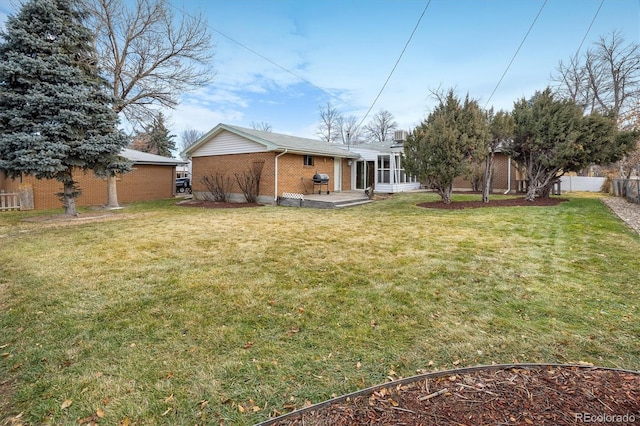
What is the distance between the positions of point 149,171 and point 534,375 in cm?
1931

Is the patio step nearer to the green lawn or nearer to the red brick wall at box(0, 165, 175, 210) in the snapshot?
the green lawn

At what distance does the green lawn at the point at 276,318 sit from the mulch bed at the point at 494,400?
0.51 feet

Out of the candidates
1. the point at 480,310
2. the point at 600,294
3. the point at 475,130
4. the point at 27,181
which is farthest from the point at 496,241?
the point at 27,181

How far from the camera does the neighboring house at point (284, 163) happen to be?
1455 centimetres

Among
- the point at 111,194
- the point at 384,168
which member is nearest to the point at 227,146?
the point at 111,194

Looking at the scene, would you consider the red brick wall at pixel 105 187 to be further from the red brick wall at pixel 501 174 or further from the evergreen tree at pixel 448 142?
the red brick wall at pixel 501 174

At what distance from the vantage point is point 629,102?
2334cm

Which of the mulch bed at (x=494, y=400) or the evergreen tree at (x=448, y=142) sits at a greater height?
the evergreen tree at (x=448, y=142)

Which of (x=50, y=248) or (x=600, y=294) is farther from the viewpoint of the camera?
(x=50, y=248)

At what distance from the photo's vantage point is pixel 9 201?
1264cm

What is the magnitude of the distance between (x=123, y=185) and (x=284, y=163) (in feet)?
28.8

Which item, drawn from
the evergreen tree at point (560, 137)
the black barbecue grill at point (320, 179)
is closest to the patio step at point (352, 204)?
the black barbecue grill at point (320, 179)

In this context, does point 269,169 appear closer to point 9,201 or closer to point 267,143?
point 267,143

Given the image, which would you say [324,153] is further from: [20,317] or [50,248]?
[20,317]
